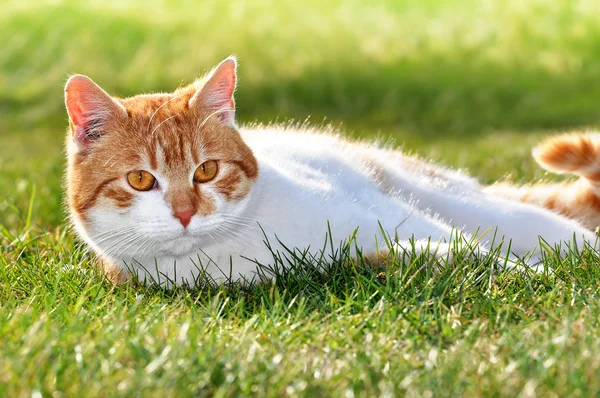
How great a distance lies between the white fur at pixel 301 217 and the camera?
105 inches

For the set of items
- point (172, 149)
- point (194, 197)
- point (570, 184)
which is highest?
point (570, 184)

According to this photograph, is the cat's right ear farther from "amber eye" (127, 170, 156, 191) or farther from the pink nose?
the pink nose

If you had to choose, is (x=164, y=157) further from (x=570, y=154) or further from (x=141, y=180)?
(x=570, y=154)

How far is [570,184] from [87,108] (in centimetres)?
248

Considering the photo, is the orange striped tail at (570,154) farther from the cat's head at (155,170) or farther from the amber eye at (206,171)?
the amber eye at (206,171)

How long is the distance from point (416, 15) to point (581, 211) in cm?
802

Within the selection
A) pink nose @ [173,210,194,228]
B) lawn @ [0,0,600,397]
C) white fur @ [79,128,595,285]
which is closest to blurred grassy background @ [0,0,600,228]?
lawn @ [0,0,600,397]

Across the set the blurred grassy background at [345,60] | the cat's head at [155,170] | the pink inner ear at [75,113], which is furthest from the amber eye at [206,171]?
the blurred grassy background at [345,60]

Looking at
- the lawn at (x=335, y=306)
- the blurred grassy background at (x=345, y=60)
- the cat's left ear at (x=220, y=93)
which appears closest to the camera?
the lawn at (x=335, y=306)

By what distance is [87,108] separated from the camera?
9.02ft

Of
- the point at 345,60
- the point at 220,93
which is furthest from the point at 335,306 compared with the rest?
the point at 345,60

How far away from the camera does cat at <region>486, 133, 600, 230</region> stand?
3.46 meters

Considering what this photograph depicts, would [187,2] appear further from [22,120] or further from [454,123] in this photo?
[454,123]

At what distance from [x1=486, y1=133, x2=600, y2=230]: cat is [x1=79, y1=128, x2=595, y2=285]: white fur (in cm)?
22
